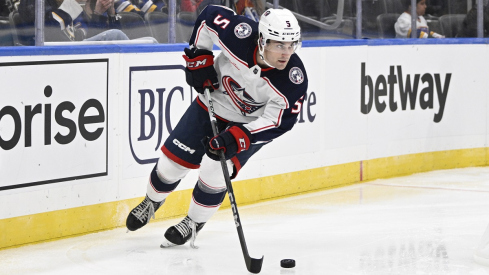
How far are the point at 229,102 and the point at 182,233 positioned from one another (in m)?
0.63

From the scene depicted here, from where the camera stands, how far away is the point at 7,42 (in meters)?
3.97

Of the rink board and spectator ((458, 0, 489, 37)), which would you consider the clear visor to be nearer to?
the rink board

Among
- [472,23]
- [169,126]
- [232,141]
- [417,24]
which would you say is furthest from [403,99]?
[232,141]

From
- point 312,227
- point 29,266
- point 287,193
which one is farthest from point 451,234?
point 29,266

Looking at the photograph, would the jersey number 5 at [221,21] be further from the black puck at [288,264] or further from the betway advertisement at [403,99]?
the betway advertisement at [403,99]

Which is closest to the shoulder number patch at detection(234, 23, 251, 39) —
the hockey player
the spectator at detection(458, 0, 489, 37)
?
the hockey player

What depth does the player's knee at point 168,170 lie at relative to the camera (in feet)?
13.2

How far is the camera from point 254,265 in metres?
3.51

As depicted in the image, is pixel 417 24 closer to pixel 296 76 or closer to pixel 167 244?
pixel 296 76

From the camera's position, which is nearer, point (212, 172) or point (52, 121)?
point (212, 172)

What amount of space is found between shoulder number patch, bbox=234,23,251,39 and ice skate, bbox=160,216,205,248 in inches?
34.5

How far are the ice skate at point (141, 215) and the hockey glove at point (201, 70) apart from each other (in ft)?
1.93

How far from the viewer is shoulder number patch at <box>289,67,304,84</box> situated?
146 inches

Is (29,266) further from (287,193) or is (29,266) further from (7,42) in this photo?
(287,193)
